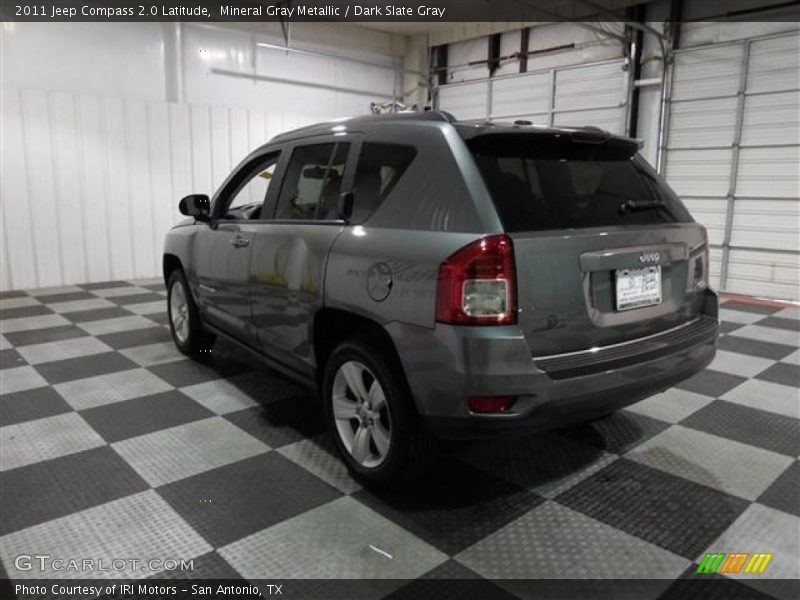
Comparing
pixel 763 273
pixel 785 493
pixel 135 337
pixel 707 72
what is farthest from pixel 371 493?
pixel 707 72

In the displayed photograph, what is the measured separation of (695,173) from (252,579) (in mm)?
8098

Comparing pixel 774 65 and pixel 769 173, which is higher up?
pixel 774 65

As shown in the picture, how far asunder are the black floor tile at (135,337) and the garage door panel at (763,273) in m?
7.14

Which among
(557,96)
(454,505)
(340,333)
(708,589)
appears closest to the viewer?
(708,589)

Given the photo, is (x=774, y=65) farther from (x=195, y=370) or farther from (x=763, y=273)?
(x=195, y=370)

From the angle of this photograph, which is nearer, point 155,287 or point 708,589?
point 708,589

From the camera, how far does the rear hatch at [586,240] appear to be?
201 cm

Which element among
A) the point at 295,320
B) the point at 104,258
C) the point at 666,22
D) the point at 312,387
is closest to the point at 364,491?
the point at 312,387

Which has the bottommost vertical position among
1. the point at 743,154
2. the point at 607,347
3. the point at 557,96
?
the point at 607,347

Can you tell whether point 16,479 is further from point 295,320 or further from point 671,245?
point 671,245

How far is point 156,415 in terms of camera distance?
3.36m

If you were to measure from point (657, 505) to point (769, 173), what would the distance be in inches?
262

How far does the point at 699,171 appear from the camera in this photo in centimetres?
800

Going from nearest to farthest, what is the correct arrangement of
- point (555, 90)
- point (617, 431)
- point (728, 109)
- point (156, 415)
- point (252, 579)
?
point (252, 579) < point (617, 431) < point (156, 415) < point (728, 109) < point (555, 90)
